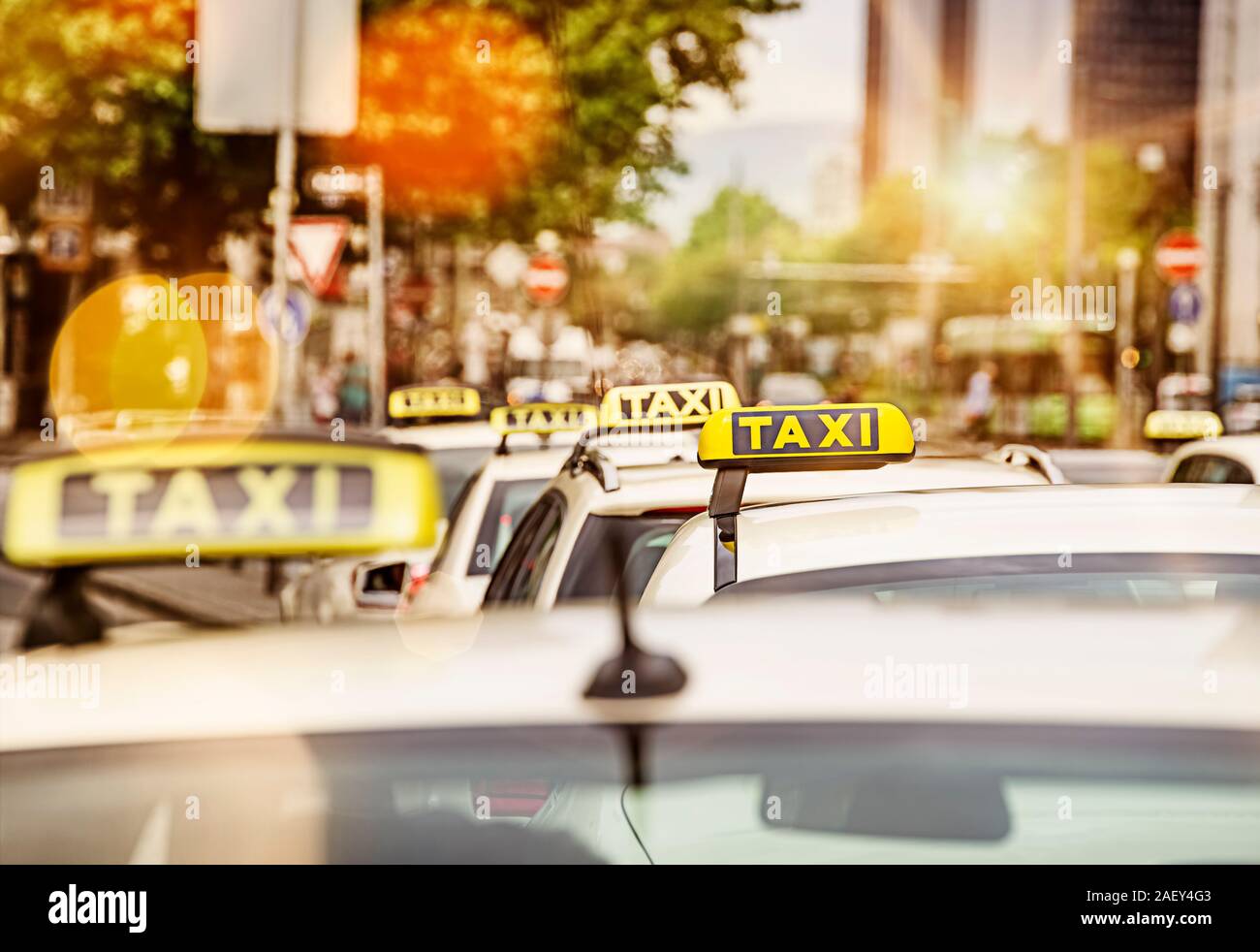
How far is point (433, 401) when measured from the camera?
10.5m

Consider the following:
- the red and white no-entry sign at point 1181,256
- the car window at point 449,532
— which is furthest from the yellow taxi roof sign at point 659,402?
the red and white no-entry sign at point 1181,256

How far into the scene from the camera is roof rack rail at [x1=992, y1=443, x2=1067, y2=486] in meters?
4.68

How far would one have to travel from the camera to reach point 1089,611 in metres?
2.01

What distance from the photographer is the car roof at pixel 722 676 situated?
1704 millimetres

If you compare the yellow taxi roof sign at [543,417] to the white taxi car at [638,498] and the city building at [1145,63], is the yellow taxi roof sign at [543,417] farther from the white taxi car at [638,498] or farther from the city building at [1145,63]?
the city building at [1145,63]

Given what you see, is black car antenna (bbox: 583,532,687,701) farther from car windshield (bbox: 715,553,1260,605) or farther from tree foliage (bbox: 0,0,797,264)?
tree foliage (bbox: 0,0,797,264)

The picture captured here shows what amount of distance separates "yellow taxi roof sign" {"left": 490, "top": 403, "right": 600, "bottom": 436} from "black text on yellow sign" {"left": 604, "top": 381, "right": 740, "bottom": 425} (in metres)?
0.86

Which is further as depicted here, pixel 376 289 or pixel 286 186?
pixel 376 289

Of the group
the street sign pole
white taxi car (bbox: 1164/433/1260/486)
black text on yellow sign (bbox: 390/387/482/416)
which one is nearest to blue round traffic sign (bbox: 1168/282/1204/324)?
the street sign pole

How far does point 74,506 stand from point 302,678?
0.45 meters

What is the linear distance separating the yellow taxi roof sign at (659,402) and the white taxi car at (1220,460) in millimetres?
2491

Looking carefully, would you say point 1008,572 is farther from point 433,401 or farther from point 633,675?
point 433,401

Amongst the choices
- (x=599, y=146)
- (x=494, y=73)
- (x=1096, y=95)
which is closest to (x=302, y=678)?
(x=494, y=73)

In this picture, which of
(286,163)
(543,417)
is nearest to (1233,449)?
(543,417)
